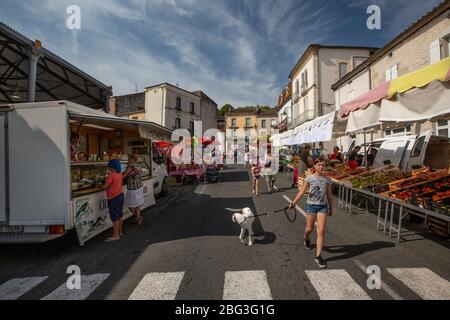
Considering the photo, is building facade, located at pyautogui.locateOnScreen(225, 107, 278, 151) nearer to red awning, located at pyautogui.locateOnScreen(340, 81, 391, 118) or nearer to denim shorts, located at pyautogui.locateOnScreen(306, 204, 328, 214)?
red awning, located at pyautogui.locateOnScreen(340, 81, 391, 118)

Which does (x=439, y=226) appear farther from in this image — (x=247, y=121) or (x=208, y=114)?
(x=247, y=121)

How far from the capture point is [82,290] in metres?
3.26

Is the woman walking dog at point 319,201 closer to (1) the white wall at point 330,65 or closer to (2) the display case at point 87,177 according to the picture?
(2) the display case at point 87,177

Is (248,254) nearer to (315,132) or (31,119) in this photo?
(31,119)

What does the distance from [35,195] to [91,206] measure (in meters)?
1.01

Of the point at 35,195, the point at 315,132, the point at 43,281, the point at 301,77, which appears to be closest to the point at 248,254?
the point at 43,281

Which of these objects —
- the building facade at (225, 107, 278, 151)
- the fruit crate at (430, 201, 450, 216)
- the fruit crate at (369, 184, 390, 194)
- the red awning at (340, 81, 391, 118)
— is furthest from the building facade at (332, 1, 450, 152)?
the building facade at (225, 107, 278, 151)

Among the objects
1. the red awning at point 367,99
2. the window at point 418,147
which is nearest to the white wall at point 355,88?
the window at point 418,147

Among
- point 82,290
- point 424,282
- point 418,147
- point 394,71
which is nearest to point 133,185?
point 82,290

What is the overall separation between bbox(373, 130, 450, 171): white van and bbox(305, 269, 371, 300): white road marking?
609 cm

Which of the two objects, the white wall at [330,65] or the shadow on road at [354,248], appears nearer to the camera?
the shadow on road at [354,248]

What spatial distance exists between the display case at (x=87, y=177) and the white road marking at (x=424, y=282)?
5707mm

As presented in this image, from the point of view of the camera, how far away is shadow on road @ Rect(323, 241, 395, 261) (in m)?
4.14

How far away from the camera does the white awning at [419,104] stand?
159 inches
